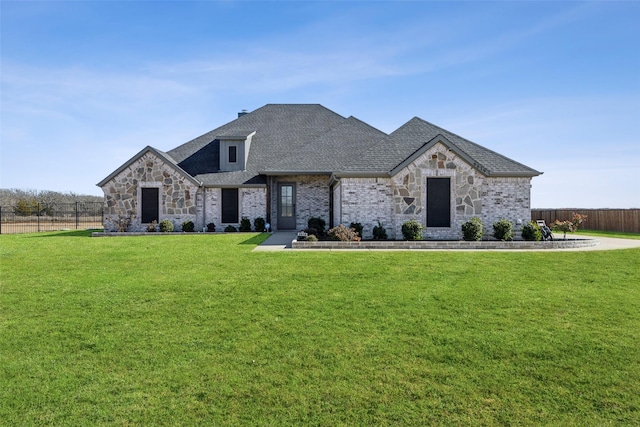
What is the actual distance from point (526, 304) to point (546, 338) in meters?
1.45

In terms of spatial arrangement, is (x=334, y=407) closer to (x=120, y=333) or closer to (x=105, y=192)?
(x=120, y=333)

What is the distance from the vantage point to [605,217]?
29531 mm

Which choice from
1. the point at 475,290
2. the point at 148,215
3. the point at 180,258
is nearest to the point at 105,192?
the point at 148,215

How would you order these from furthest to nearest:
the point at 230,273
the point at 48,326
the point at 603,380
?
the point at 230,273, the point at 48,326, the point at 603,380

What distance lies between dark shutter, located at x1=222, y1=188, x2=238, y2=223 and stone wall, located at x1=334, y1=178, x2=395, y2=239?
25.5 feet

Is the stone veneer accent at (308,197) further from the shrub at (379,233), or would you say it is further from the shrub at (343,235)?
the shrub at (343,235)

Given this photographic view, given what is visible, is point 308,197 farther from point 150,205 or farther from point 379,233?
point 150,205

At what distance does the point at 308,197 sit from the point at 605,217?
876 inches

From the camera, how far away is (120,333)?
23.4 ft

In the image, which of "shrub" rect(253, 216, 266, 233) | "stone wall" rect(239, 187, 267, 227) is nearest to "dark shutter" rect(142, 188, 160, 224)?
"stone wall" rect(239, 187, 267, 227)

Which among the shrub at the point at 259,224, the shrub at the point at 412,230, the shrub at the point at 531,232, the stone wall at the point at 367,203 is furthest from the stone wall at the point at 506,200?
the shrub at the point at 259,224

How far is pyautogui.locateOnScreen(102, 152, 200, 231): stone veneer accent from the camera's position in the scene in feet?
73.3

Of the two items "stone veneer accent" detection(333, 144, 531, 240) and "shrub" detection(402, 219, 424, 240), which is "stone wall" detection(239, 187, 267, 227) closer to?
"stone veneer accent" detection(333, 144, 531, 240)

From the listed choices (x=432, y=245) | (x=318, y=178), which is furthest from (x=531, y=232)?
(x=318, y=178)
